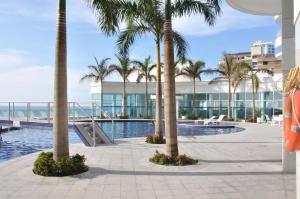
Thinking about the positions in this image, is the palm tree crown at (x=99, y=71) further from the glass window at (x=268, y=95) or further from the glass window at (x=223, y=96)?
the glass window at (x=268, y=95)

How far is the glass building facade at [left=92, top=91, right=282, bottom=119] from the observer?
3278 centimetres

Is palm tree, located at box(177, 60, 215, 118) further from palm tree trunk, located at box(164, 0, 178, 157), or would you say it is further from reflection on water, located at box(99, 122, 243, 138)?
palm tree trunk, located at box(164, 0, 178, 157)

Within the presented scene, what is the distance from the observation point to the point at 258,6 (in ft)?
36.4

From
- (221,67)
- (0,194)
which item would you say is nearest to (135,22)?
(0,194)

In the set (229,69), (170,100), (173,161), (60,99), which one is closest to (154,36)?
(170,100)

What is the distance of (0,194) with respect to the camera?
6.64 m

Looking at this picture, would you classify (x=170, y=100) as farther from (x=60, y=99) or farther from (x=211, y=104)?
(x=211, y=104)

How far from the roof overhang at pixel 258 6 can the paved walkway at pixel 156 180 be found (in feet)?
14.6

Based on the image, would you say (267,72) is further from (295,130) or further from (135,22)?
(295,130)

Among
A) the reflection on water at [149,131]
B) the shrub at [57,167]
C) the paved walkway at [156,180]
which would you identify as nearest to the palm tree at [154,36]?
the paved walkway at [156,180]

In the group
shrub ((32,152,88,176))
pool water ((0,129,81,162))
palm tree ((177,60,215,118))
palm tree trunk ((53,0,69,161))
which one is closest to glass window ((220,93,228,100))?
palm tree ((177,60,215,118))

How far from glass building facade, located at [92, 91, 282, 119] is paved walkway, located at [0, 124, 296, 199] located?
73.6 ft

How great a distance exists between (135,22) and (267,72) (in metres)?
20.4

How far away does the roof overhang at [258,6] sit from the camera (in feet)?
34.9
